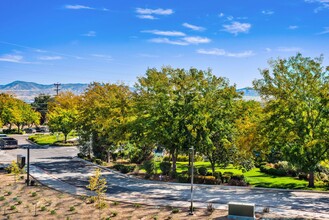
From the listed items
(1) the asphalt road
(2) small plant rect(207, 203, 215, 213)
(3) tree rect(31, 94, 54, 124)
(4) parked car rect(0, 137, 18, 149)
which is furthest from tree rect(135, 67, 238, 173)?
(3) tree rect(31, 94, 54, 124)

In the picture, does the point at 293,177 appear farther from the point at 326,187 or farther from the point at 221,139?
the point at 221,139

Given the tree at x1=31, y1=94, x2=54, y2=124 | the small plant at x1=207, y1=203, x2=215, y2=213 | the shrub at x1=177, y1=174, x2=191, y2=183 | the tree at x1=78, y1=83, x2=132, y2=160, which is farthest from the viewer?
the tree at x1=31, y1=94, x2=54, y2=124

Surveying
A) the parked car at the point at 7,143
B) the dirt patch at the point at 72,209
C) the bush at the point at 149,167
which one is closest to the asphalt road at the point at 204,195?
the dirt patch at the point at 72,209

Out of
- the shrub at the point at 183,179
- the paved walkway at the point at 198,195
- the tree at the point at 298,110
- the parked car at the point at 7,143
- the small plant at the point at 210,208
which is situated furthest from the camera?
the parked car at the point at 7,143

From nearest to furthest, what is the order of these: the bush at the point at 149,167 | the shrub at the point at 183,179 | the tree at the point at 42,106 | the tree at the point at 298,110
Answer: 1. the tree at the point at 298,110
2. the shrub at the point at 183,179
3. the bush at the point at 149,167
4. the tree at the point at 42,106

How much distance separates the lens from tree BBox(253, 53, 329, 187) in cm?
2566

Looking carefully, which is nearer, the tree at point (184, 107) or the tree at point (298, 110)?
the tree at point (298, 110)

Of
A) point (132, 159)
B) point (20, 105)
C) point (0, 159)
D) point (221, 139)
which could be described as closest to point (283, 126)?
point (221, 139)

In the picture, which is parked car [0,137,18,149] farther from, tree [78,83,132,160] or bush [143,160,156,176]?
bush [143,160,156,176]

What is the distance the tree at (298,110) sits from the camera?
25656 millimetres

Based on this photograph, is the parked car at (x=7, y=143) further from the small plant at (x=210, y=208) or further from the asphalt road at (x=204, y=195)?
the small plant at (x=210, y=208)

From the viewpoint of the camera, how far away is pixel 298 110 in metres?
25.9

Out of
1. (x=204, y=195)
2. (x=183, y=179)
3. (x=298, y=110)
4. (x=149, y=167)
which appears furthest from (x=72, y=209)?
(x=298, y=110)

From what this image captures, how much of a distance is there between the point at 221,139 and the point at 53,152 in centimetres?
2852
